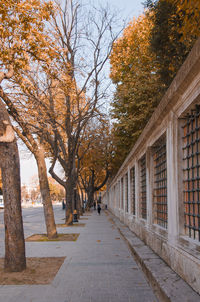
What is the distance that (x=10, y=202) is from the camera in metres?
6.80

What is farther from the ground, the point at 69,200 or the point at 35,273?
the point at 69,200

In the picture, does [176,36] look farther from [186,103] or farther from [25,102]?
[186,103]

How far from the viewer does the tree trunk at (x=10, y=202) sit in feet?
22.2

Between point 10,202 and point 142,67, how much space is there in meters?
18.2

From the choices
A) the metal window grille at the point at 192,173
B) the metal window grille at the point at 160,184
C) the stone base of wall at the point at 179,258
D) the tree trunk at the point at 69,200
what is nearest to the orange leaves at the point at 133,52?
the tree trunk at the point at 69,200

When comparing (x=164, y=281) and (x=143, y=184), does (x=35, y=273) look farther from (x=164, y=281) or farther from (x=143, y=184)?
(x=143, y=184)

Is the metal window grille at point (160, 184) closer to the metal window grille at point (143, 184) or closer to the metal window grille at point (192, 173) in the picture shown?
the metal window grille at point (192, 173)

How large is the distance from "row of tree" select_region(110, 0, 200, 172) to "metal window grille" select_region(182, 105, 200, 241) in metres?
11.2

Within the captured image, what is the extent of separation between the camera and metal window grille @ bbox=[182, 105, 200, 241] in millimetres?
4830

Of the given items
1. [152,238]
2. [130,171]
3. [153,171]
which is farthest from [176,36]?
[152,238]

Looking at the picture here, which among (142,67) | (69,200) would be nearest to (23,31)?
(69,200)

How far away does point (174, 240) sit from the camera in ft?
18.7

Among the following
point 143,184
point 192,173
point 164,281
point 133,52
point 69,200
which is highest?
point 133,52

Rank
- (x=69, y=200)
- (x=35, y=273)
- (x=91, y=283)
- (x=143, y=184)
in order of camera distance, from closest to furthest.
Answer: (x=91, y=283) < (x=35, y=273) < (x=143, y=184) < (x=69, y=200)
